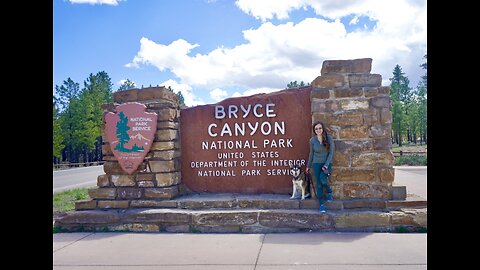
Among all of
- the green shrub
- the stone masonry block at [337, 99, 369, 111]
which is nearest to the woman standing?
the stone masonry block at [337, 99, 369, 111]

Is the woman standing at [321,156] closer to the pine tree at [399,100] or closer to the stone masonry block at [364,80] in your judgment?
the stone masonry block at [364,80]

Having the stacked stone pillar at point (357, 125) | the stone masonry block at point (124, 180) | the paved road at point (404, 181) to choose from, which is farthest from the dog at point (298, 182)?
the stone masonry block at point (124, 180)

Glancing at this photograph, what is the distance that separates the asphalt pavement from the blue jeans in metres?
0.58

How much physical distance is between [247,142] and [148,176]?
174cm

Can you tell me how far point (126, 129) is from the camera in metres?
5.78

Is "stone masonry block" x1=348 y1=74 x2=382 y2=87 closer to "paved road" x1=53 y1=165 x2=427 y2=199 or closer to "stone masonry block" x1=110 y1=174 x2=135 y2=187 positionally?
"paved road" x1=53 y1=165 x2=427 y2=199

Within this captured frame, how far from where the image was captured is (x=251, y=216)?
17.1 feet

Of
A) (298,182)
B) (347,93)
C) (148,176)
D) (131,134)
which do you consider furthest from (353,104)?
(131,134)

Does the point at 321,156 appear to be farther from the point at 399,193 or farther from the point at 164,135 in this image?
the point at 164,135

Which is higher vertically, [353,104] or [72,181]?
[353,104]

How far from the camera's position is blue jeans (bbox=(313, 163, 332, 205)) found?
17.2 ft
